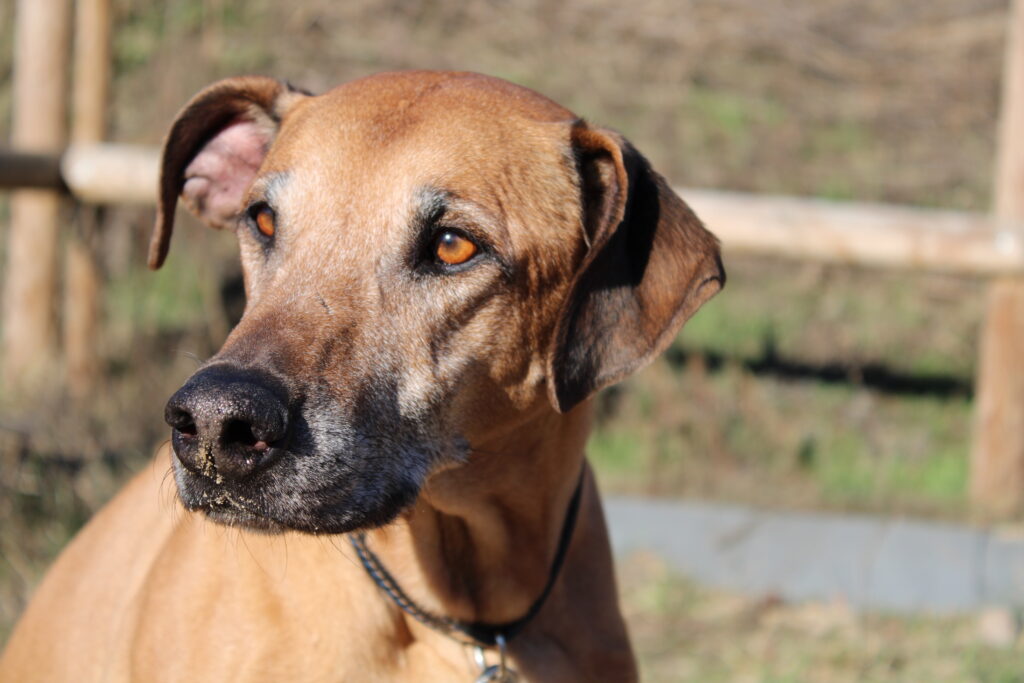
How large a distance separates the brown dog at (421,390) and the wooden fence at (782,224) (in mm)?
2783

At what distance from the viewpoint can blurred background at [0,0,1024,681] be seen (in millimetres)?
6535

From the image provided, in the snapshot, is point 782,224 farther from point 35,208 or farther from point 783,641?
point 35,208

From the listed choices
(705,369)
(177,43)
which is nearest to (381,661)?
(705,369)

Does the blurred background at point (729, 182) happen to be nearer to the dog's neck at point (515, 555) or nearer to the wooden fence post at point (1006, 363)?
the wooden fence post at point (1006, 363)

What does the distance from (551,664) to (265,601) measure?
2.42 ft

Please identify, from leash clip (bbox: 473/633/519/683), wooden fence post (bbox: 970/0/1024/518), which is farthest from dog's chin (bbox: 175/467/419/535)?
wooden fence post (bbox: 970/0/1024/518)

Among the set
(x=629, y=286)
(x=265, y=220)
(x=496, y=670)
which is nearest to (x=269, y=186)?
(x=265, y=220)

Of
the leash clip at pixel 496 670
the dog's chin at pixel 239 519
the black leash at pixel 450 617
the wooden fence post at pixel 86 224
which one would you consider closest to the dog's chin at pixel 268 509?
the dog's chin at pixel 239 519

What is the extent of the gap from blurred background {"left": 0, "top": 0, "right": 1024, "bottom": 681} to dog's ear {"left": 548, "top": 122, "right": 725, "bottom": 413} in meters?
3.36

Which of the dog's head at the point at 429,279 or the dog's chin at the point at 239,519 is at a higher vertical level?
the dog's head at the point at 429,279

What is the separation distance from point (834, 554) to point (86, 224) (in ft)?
13.6

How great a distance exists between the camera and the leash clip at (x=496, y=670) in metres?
2.92

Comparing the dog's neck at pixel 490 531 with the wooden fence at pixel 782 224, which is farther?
the wooden fence at pixel 782 224

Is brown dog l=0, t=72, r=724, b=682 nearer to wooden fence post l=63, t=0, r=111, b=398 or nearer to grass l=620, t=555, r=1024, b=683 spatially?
grass l=620, t=555, r=1024, b=683
